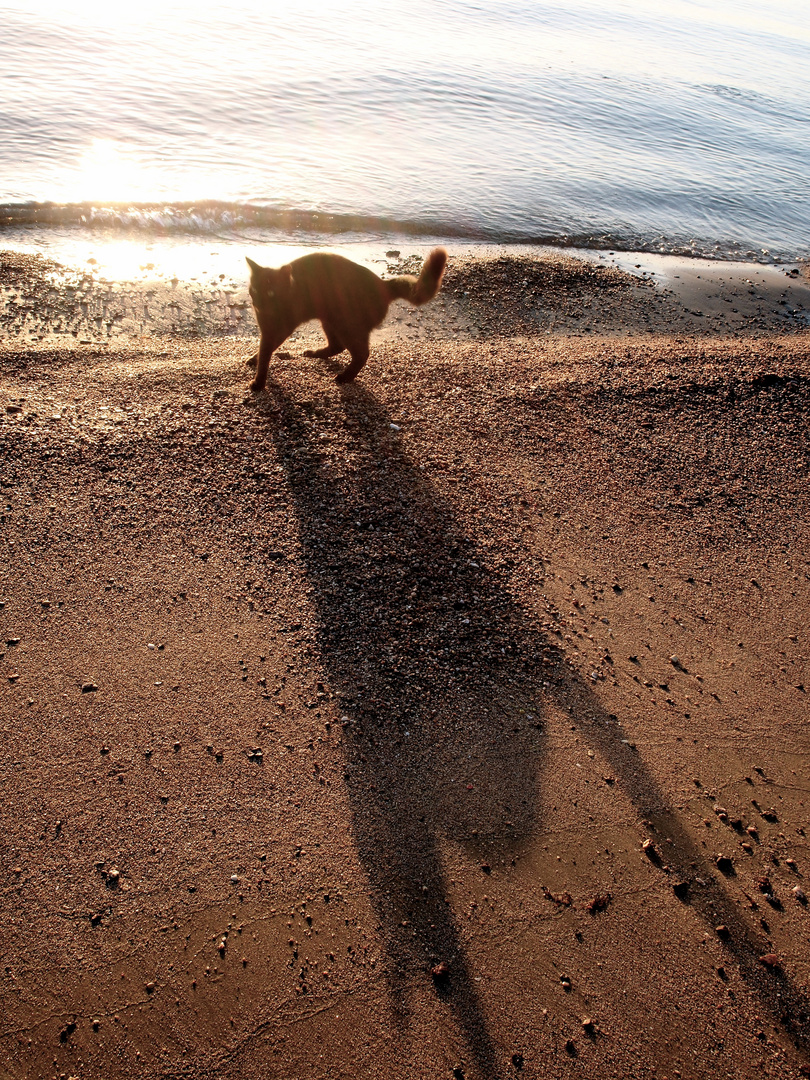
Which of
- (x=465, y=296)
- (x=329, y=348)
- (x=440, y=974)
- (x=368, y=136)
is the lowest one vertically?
(x=440, y=974)

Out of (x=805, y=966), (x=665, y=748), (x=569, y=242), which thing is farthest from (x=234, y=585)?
(x=569, y=242)

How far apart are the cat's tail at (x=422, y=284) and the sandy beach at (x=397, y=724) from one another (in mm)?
814

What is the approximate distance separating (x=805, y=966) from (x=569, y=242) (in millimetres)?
10034

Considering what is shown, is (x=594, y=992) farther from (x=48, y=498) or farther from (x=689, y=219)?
(x=689, y=219)

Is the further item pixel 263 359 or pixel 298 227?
pixel 298 227

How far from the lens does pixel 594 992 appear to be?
2.56 meters

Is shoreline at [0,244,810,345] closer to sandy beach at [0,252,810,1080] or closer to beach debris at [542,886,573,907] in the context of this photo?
sandy beach at [0,252,810,1080]

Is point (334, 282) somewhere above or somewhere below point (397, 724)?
above

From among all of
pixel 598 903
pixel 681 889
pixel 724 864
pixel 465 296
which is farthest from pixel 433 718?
pixel 465 296

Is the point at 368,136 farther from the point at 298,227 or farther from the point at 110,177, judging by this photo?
the point at 110,177

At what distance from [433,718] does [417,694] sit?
158mm

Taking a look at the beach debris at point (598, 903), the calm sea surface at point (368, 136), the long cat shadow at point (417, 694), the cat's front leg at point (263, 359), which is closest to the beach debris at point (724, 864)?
the beach debris at point (598, 903)

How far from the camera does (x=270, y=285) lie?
5.21 meters

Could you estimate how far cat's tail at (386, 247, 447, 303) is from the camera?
207 inches
